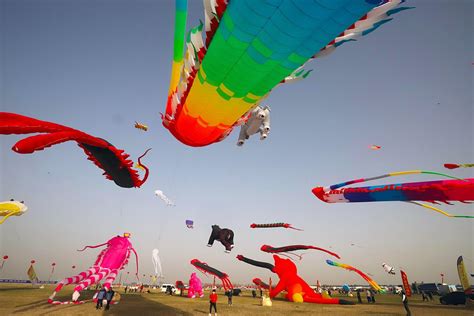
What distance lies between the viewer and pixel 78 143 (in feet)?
23.5

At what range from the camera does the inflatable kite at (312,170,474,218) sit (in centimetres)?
944

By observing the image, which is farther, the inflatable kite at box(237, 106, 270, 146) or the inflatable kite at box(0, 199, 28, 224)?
the inflatable kite at box(0, 199, 28, 224)

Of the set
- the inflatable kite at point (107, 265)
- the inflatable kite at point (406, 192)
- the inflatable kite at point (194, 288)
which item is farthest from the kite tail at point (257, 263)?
the inflatable kite at point (406, 192)

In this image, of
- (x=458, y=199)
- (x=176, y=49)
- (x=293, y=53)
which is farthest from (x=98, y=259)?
(x=458, y=199)

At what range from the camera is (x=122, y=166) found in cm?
795

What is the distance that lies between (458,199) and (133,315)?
47.4 ft

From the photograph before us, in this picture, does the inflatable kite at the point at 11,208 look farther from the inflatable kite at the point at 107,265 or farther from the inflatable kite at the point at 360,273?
the inflatable kite at the point at 360,273

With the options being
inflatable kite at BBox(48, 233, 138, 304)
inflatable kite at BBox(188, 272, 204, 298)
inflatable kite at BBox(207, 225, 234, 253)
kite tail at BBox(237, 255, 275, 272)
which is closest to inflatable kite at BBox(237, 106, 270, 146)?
inflatable kite at BBox(48, 233, 138, 304)

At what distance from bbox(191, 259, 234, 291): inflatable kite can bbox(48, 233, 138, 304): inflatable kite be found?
30.5ft

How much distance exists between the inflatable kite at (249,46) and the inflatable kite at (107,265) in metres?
11.5

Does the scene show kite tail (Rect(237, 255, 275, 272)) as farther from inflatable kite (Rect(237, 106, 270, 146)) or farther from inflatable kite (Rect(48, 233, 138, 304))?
inflatable kite (Rect(237, 106, 270, 146))

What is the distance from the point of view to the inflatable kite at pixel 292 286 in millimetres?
21922

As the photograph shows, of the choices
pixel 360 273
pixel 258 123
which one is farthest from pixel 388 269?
pixel 258 123

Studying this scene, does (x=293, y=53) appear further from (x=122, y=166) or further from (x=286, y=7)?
(x=122, y=166)
